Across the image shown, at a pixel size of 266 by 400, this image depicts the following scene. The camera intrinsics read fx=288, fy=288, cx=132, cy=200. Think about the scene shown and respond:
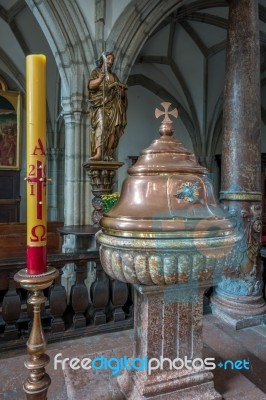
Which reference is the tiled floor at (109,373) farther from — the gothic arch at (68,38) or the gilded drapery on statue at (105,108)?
the gothic arch at (68,38)

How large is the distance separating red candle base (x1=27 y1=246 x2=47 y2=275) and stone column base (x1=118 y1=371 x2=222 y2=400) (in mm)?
746

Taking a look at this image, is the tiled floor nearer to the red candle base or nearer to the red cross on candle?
the red candle base

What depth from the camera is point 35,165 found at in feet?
2.76

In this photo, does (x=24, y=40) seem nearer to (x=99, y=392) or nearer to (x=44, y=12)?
(x=44, y=12)

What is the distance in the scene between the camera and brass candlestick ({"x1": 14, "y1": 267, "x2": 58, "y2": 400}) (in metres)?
0.79

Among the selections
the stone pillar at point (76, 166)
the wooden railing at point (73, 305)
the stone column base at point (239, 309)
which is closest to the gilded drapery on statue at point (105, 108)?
the stone pillar at point (76, 166)

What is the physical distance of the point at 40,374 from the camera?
0.83 meters

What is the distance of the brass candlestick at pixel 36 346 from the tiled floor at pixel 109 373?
0.56 m

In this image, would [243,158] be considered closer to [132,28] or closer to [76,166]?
[76,166]

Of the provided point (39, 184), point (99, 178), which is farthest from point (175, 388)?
point (99, 178)

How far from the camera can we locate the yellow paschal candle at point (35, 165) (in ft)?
2.68

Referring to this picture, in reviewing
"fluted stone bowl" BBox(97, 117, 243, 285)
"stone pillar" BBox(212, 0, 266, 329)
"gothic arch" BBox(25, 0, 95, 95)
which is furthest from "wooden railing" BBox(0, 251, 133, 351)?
"gothic arch" BBox(25, 0, 95, 95)

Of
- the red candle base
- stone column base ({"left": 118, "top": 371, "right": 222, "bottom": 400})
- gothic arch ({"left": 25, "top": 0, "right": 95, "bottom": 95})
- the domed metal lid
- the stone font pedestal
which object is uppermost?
gothic arch ({"left": 25, "top": 0, "right": 95, "bottom": 95})

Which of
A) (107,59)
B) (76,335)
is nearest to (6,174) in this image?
(107,59)
